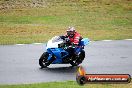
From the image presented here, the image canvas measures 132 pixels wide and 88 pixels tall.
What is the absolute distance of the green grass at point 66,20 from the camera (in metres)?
31.2

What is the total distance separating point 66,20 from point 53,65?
15.5 m

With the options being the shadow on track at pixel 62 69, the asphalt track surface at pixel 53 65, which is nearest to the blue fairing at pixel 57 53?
the shadow on track at pixel 62 69

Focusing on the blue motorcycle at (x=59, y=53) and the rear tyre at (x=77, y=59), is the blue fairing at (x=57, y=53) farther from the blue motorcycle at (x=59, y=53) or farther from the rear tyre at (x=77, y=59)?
the rear tyre at (x=77, y=59)

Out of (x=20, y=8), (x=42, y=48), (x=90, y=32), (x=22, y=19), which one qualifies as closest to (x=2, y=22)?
(x=22, y=19)

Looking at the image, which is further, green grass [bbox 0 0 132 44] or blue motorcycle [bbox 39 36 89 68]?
green grass [bbox 0 0 132 44]

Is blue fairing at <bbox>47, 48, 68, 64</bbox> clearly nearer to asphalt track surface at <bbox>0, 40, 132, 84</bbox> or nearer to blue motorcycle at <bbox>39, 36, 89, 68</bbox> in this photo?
blue motorcycle at <bbox>39, 36, 89, 68</bbox>

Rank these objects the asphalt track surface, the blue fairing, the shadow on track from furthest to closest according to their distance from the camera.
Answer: the blue fairing, the shadow on track, the asphalt track surface

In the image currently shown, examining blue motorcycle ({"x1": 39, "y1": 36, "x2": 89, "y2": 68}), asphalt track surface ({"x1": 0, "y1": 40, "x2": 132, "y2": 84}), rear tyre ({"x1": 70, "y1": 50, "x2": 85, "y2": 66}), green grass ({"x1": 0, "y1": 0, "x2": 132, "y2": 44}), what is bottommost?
green grass ({"x1": 0, "y1": 0, "x2": 132, "y2": 44})

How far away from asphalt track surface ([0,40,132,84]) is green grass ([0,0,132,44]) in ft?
9.67

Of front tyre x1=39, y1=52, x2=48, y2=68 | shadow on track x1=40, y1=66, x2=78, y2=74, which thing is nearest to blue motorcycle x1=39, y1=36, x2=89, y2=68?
front tyre x1=39, y1=52, x2=48, y2=68

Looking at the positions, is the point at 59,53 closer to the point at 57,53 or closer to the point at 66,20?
the point at 57,53

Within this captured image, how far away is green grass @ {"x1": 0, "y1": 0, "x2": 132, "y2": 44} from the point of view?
31.2m

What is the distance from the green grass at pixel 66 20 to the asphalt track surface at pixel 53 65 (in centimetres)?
295

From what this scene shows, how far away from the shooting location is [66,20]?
122 feet
